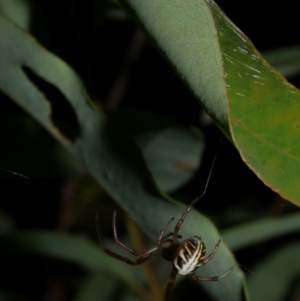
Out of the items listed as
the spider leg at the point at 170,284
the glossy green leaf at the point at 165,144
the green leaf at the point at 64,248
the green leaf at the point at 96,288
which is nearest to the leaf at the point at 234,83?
the glossy green leaf at the point at 165,144

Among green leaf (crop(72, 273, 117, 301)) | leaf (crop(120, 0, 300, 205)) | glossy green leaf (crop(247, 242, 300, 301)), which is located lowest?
green leaf (crop(72, 273, 117, 301))

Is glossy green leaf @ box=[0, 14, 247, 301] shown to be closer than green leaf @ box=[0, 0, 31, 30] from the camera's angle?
Yes

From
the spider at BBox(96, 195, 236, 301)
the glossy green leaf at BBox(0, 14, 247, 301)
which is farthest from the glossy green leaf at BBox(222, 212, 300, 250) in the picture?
the glossy green leaf at BBox(0, 14, 247, 301)

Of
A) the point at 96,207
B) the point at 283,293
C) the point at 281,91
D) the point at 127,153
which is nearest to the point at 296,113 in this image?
the point at 281,91

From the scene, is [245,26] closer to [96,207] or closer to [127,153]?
[96,207]

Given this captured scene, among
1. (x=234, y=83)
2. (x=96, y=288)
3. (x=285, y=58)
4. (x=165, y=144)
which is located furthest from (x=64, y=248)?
(x=234, y=83)

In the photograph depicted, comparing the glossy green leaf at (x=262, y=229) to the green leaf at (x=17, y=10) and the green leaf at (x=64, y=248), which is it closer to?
the green leaf at (x=64, y=248)

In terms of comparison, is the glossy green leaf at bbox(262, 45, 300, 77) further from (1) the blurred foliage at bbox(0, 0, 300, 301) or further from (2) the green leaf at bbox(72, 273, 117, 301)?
(2) the green leaf at bbox(72, 273, 117, 301)
